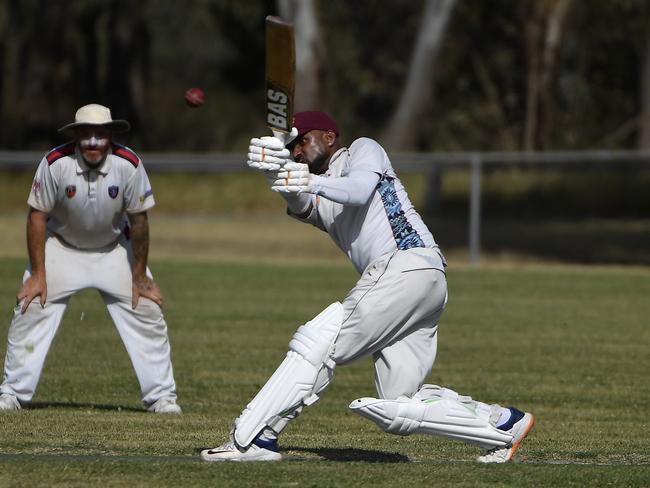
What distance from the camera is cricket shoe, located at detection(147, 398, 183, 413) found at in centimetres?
888

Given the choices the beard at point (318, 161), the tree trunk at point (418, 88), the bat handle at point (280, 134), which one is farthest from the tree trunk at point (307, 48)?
the bat handle at point (280, 134)

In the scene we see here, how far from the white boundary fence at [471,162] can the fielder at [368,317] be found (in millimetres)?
15322

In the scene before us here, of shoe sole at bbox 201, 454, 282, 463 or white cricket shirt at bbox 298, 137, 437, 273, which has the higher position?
white cricket shirt at bbox 298, 137, 437, 273

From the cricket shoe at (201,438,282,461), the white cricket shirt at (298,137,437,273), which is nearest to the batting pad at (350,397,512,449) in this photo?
the cricket shoe at (201,438,282,461)

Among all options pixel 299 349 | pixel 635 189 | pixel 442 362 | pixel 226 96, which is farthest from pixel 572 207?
pixel 226 96

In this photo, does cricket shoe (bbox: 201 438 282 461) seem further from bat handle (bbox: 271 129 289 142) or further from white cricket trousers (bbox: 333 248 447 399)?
bat handle (bbox: 271 129 289 142)

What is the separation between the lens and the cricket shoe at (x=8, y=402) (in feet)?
28.8

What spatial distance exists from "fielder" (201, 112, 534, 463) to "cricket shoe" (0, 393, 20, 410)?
2.53 m

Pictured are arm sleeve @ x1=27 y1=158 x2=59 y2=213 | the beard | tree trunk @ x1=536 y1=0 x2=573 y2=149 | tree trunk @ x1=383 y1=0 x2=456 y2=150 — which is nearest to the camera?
the beard

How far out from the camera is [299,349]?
258 inches

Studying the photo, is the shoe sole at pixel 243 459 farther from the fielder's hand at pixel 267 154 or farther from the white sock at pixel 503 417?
the fielder's hand at pixel 267 154

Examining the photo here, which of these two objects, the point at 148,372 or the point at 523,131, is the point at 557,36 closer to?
the point at 523,131

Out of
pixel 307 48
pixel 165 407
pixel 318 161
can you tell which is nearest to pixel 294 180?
pixel 318 161

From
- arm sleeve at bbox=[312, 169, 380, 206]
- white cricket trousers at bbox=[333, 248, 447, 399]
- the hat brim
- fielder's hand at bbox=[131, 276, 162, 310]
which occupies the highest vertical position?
the hat brim
